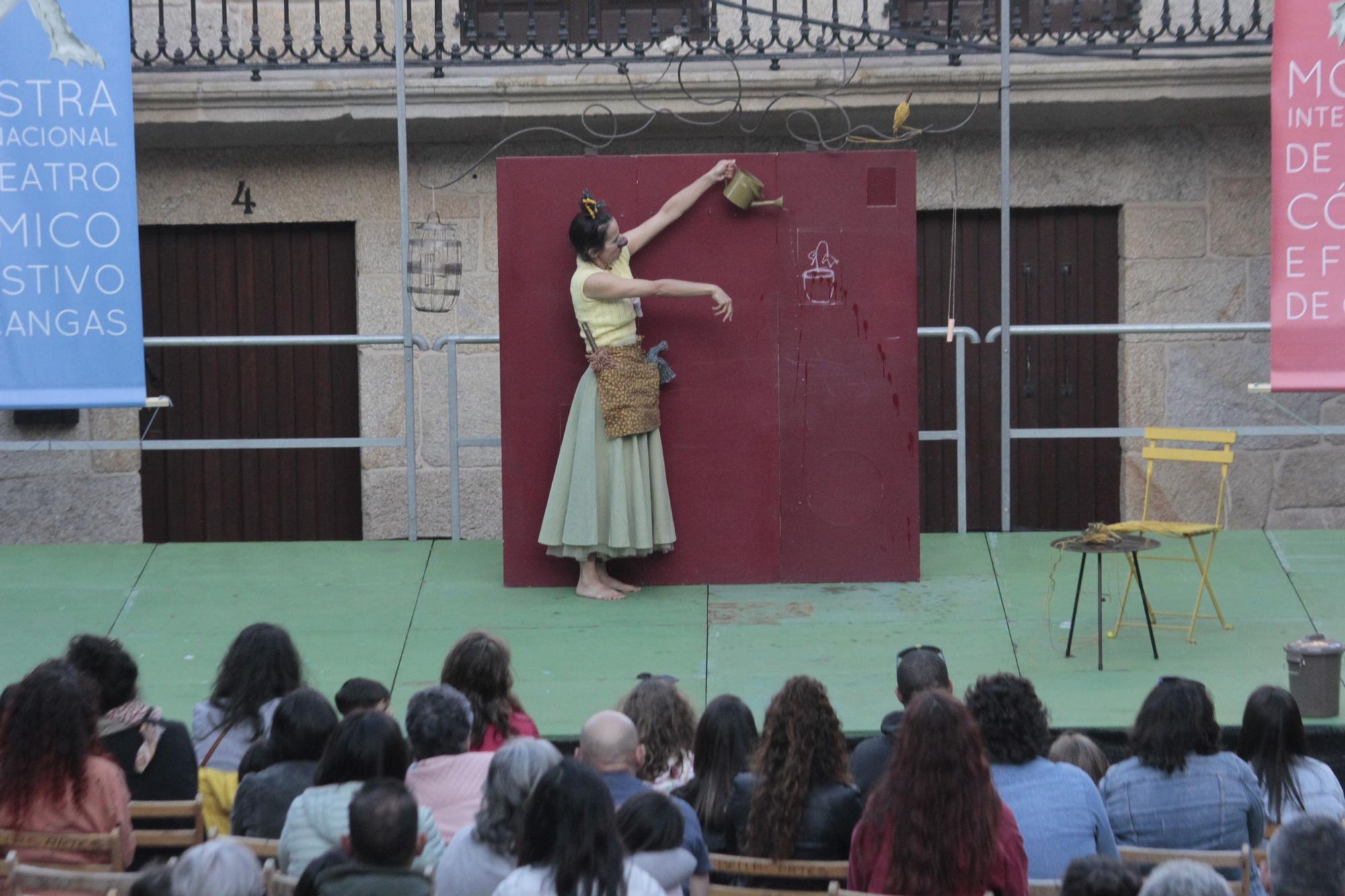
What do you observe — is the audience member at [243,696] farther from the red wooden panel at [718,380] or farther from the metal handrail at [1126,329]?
the metal handrail at [1126,329]

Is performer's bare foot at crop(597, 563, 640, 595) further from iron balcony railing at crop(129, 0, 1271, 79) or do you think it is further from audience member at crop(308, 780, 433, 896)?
audience member at crop(308, 780, 433, 896)

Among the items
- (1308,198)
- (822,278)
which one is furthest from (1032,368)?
(822,278)

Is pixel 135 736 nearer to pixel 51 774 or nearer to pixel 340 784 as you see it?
pixel 51 774

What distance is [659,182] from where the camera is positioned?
8727 mm

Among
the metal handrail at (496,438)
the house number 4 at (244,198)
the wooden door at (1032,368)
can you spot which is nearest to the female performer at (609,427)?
the metal handrail at (496,438)

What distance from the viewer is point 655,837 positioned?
4.32 meters

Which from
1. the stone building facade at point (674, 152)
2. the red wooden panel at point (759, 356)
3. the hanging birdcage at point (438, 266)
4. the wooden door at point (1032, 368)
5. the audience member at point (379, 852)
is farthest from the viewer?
the wooden door at point (1032, 368)

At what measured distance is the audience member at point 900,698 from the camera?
5.11 m

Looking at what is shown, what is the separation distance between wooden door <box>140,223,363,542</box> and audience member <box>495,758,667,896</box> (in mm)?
8122

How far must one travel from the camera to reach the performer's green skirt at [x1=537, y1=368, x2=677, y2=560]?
27.9ft

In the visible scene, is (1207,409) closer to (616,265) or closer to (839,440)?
(839,440)

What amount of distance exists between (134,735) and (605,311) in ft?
12.0

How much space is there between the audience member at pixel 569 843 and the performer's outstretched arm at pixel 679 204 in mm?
4963

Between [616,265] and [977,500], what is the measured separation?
4296 mm
